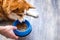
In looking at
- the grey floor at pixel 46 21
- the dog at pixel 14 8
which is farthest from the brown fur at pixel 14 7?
the grey floor at pixel 46 21

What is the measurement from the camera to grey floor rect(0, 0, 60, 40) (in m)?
1.11

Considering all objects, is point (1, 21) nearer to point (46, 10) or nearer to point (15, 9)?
point (15, 9)

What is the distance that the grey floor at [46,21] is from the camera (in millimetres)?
1110

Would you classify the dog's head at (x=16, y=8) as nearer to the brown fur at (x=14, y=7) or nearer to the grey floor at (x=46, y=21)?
the brown fur at (x=14, y=7)

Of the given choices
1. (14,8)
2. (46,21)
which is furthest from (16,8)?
(46,21)

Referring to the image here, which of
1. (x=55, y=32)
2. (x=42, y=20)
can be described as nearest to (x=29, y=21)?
(x=42, y=20)

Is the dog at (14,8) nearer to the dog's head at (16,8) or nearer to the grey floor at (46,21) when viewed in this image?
the dog's head at (16,8)

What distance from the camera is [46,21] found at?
1.18 meters

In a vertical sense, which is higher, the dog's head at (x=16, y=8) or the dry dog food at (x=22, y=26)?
the dog's head at (x=16, y=8)

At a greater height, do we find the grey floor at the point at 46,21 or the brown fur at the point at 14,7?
the brown fur at the point at 14,7

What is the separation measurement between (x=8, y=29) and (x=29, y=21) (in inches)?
10.9

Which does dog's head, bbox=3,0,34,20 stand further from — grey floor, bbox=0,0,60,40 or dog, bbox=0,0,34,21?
grey floor, bbox=0,0,60,40

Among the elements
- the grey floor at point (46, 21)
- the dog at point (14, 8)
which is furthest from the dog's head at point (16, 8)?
the grey floor at point (46, 21)

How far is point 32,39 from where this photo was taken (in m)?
1.10
